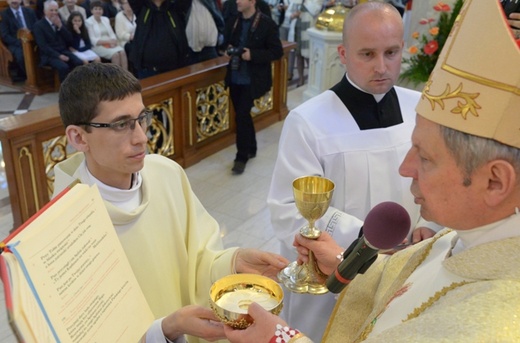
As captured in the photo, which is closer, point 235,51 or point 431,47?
point 431,47

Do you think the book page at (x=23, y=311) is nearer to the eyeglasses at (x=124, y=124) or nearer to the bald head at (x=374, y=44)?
the eyeglasses at (x=124, y=124)

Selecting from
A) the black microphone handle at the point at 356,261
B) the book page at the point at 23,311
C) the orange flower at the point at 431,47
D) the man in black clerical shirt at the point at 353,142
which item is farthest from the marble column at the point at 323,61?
the book page at the point at 23,311

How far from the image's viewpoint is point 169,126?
604 centimetres

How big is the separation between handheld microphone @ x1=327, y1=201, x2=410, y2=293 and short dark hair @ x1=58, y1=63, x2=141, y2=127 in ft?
3.39

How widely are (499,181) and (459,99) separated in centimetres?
22

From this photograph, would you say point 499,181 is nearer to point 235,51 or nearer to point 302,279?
point 302,279

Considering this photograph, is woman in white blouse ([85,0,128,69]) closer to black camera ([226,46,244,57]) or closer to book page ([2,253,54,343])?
black camera ([226,46,244,57])

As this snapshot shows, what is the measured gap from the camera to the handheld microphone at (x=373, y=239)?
1514 mm

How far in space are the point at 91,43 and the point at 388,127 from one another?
7.73m

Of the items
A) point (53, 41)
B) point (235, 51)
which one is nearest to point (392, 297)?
point (235, 51)

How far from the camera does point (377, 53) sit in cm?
246

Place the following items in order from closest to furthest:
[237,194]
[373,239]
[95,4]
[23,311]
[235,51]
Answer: [23,311] → [373,239] → [237,194] → [235,51] → [95,4]

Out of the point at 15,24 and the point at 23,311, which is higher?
the point at 23,311

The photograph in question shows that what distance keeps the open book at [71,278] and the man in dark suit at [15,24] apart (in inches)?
353
